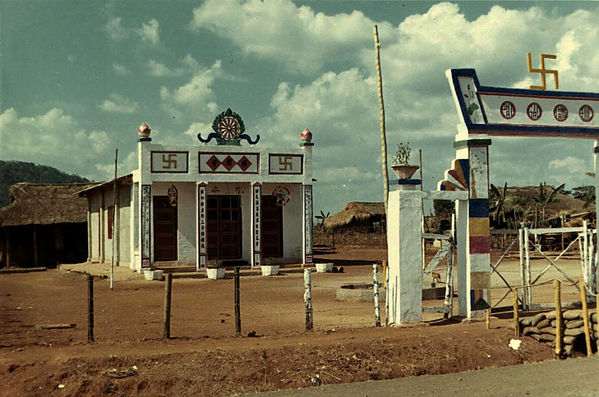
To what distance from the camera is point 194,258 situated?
916 inches

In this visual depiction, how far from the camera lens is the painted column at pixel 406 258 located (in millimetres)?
11562

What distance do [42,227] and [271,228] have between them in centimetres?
1130

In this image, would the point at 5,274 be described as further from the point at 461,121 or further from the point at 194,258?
the point at 461,121

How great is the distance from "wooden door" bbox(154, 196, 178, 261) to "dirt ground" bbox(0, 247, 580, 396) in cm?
722

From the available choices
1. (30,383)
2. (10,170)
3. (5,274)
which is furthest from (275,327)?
(10,170)

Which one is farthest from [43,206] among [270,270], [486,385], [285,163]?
[486,385]

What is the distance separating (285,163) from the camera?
23891mm

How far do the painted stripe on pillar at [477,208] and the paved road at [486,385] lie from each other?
11.3 feet

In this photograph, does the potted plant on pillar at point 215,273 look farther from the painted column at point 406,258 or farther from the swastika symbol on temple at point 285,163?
the painted column at point 406,258

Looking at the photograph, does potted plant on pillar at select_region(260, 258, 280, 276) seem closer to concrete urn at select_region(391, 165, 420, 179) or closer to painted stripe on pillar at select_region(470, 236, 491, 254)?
painted stripe on pillar at select_region(470, 236, 491, 254)

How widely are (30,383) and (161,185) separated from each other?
49.2ft

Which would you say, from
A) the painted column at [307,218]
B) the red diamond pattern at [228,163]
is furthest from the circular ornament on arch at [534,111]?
the red diamond pattern at [228,163]

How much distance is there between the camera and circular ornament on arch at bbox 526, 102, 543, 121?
42.1 ft

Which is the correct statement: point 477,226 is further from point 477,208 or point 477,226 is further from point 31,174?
point 31,174
